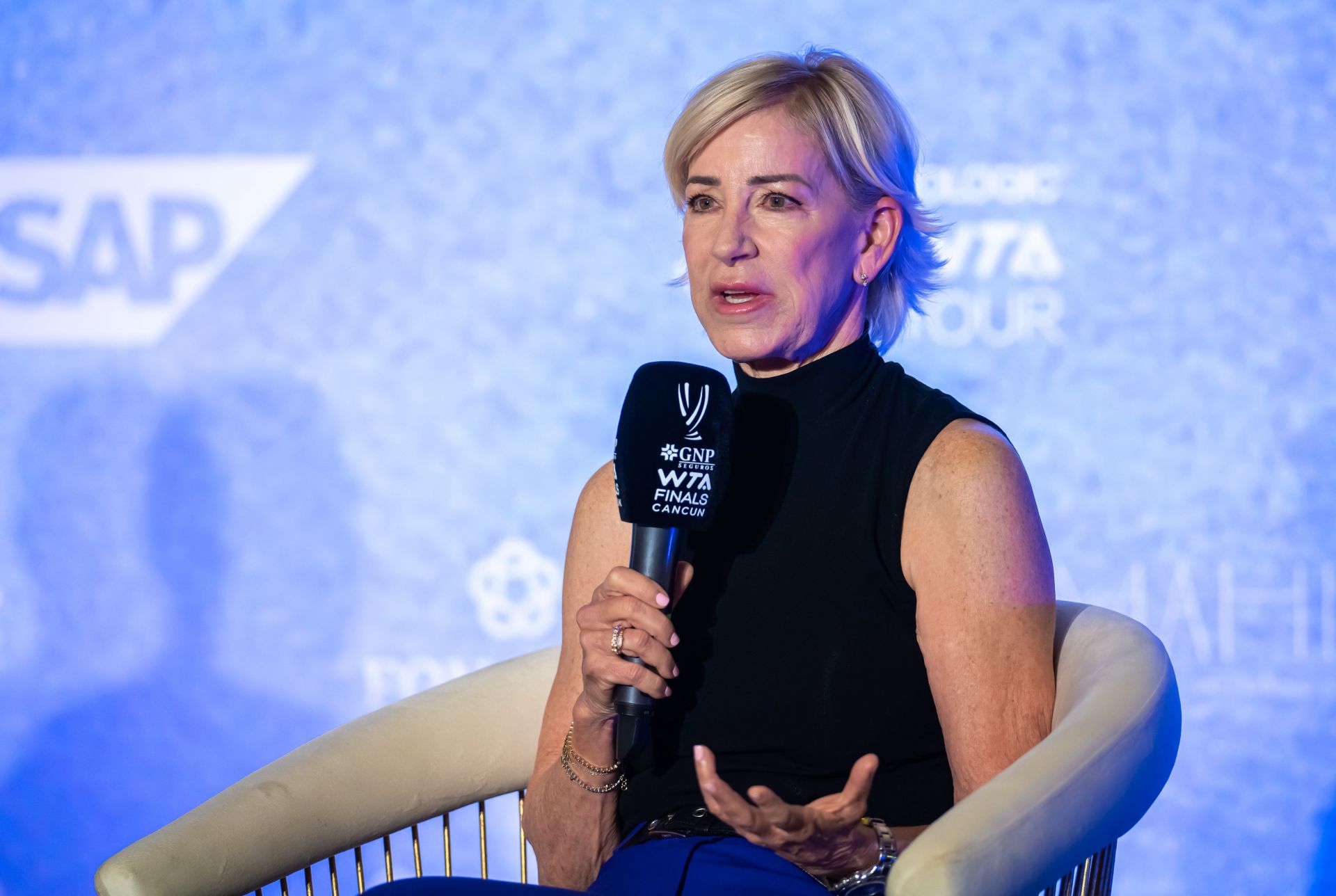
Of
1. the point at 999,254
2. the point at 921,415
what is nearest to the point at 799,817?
the point at 921,415

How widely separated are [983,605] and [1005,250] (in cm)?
141

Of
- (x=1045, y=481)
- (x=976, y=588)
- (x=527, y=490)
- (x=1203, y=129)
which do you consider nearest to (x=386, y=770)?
(x=976, y=588)

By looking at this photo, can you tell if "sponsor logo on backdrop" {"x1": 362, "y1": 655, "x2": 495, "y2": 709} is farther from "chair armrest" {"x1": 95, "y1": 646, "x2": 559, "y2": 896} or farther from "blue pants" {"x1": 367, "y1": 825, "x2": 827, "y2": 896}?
"blue pants" {"x1": 367, "y1": 825, "x2": 827, "y2": 896}

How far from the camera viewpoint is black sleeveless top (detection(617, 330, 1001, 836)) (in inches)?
50.0

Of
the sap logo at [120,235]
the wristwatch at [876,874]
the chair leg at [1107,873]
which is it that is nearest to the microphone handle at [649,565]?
the wristwatch at [876,874]

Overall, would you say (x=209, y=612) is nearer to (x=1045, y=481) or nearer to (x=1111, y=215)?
(x=1045, y=481)

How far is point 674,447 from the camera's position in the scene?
3.68 feet

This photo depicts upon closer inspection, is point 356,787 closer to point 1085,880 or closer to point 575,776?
point 575,776

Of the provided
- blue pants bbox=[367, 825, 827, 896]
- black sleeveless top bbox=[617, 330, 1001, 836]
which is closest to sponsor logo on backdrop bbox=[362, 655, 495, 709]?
black sleeveless top bbox=[617, 330, 1001, 836]

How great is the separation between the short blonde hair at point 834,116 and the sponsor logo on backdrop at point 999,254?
100 cm

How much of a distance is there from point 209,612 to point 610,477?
1.64 meters

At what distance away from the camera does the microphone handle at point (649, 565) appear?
1.11 meters

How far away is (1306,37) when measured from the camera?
7.61 ft

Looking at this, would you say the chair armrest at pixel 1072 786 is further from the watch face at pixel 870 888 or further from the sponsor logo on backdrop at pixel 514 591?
the sponsor logo on backdrop at pixel 514 591
